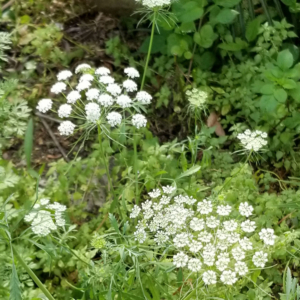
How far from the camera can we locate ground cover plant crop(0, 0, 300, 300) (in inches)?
49.2

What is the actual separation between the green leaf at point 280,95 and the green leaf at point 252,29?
0.46 meters

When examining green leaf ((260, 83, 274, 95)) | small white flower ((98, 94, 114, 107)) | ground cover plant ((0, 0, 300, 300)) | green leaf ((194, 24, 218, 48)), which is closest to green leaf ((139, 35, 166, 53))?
ground cover plant ((0, 0, 300, 300))

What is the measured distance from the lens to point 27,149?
3.22 ft

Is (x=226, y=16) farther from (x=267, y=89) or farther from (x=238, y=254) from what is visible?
(x=238, y=254)

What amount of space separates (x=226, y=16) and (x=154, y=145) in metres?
0.79

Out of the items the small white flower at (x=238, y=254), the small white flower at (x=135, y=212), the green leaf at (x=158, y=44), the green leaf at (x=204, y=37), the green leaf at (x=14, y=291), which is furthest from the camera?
the green leaf at (x=158, y=44)

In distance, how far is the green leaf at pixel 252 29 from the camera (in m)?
2.08

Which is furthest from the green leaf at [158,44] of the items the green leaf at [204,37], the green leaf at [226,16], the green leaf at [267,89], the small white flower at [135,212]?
the small white flower at [135,212]

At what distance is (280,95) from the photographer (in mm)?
1793

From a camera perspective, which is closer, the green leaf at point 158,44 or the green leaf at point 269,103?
the green leaf at point 269,103

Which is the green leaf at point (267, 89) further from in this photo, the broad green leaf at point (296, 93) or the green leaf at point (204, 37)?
the green leaf at point (204, 37)

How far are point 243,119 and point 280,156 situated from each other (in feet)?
1.14

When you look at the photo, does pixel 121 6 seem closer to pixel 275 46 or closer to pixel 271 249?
pixel 275 46

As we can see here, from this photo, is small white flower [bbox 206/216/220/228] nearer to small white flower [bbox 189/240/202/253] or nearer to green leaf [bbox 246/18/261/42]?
small white flower [bbox 189/240/202/253]
